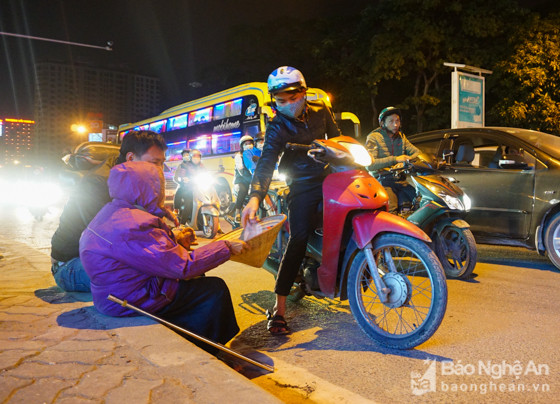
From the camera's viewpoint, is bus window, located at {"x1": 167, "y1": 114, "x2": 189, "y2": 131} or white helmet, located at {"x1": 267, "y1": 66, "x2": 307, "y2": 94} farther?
bus window, located at {"x1": 167, "y1": 114, "x2": 189, "y2": 131}

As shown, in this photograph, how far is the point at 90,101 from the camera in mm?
95438

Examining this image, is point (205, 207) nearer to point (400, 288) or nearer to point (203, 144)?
point (203, 144)

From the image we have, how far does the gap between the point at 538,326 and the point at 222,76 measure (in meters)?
25.0

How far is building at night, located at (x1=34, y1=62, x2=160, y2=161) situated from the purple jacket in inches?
3607

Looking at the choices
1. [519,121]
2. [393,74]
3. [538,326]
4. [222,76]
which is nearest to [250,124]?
[393,74]

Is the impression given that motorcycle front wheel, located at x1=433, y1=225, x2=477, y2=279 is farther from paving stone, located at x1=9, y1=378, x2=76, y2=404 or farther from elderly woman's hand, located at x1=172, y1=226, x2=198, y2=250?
paving stone, located at x1=9, y1=378, x2=76, y2=404

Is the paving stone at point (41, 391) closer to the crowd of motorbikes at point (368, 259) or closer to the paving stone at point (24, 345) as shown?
the paving stone at point (24, 345)

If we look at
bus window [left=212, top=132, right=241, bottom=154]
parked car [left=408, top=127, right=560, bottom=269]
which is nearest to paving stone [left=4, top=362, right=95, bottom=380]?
parked car [left=408, top=127, right=560, bottom=269]

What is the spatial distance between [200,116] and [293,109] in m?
12.8

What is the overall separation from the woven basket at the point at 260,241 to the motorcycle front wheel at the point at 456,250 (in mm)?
2671

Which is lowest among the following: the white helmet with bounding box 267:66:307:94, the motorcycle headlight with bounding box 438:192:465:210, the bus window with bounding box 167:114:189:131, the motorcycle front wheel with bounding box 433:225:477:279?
the motorcycle front wheel with bounding box 433:225:477:279

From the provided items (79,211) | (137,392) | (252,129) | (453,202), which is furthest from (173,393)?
(252,129)

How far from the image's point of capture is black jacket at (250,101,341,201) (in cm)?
359

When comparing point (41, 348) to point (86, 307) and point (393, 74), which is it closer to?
point (86, 307)
